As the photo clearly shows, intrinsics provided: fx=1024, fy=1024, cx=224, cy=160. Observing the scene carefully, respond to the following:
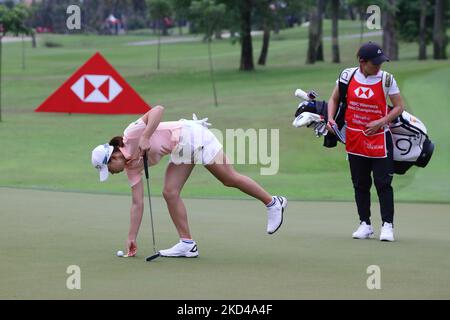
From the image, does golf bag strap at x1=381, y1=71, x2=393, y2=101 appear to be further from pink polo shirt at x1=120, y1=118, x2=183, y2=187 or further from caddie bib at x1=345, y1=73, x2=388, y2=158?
pink polo shirt at x1=120, y1=118, x2=183, y2=187

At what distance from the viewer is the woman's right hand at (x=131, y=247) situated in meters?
8.87

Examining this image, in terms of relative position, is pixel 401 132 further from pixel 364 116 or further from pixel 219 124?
pixel 219 124

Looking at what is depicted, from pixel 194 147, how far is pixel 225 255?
1.03 meters

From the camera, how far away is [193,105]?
118 feet

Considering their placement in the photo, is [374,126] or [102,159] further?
[374,126]

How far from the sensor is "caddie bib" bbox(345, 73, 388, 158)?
991 centimetres

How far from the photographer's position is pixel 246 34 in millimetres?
53844

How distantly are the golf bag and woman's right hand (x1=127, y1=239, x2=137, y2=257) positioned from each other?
2.23m

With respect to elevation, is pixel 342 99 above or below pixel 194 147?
above

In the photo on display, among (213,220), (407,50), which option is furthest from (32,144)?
(407,50)

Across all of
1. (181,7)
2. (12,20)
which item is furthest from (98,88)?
(181,7)

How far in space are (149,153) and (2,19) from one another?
35.3 meters

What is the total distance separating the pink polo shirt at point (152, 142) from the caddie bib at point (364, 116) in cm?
200

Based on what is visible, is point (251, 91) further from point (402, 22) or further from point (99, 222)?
point (402, 22)
